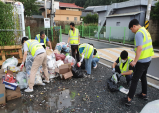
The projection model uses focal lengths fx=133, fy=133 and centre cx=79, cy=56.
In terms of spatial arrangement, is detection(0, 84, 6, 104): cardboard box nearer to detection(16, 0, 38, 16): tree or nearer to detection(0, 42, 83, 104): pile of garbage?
detection(0, 42, 83, 104): pile of garbage

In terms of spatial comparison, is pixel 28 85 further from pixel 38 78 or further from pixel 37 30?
pixel 37 30

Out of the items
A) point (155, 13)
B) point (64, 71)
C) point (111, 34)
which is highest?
point (155, 13)

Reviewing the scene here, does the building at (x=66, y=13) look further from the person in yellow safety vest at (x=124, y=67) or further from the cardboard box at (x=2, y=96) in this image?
the cardboard box at (x=2, y=96)

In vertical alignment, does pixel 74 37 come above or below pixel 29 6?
below

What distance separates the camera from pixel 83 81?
443 cm

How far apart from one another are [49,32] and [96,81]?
237 inches

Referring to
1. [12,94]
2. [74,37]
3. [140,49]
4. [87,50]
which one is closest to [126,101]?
[140,49]

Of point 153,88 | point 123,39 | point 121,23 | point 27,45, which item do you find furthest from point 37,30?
point 121,23

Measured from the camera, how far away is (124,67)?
3889 millimetres

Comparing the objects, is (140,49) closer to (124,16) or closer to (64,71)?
(64,71)

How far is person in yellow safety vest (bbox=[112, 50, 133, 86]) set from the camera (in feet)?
12.1

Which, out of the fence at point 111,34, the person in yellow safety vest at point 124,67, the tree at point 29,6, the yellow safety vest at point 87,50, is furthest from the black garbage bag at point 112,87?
the tree at point 29,6

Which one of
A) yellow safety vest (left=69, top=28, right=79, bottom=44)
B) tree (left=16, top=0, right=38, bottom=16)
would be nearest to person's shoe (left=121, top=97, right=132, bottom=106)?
yellow safety vest (left=69, top=28, right=79, bottom=44)

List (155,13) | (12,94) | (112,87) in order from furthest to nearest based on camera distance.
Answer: (155,13) < (112,87) < (12,94)
